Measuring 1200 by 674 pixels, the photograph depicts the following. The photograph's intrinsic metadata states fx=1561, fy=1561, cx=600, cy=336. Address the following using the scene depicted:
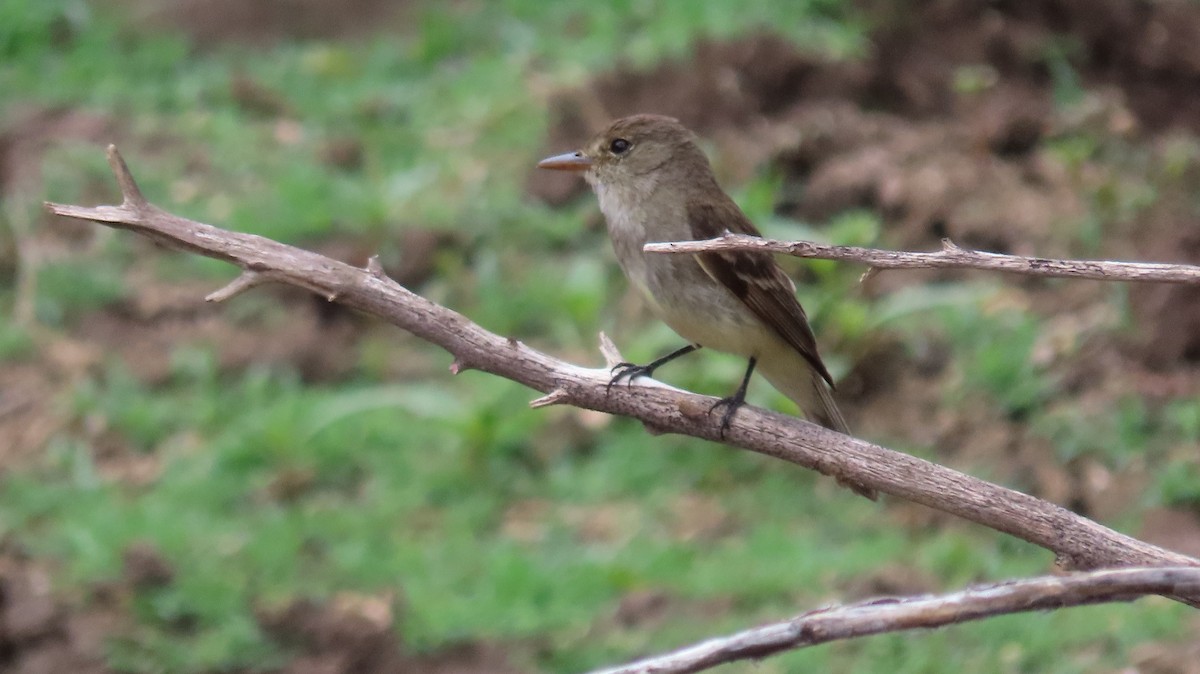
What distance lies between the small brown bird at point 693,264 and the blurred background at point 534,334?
1029mm

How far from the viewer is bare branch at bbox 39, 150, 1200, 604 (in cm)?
315

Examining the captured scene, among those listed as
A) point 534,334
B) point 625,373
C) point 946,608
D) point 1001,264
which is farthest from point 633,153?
point 946,608

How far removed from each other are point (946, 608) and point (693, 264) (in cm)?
221

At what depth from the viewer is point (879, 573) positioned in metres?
5.47

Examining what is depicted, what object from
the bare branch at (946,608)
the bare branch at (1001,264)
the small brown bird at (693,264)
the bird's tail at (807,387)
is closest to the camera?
the bare branch at (946,608)

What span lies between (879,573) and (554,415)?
1913 mm

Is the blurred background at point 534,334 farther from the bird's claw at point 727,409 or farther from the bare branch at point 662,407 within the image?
the bare branch at point 662,407

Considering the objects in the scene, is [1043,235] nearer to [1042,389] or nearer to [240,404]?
[1042,389]

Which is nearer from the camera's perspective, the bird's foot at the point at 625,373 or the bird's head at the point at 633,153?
the bird's foot at the point at 625,373

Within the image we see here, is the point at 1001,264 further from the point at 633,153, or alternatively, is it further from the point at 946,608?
the point at 633,153

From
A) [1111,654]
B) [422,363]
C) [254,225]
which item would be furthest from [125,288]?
[1111,654]

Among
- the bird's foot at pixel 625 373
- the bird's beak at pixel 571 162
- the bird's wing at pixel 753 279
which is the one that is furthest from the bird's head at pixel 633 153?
the bird's foot at pixel 625 373

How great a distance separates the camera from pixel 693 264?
4609 millimetres

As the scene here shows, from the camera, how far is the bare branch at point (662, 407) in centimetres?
315
